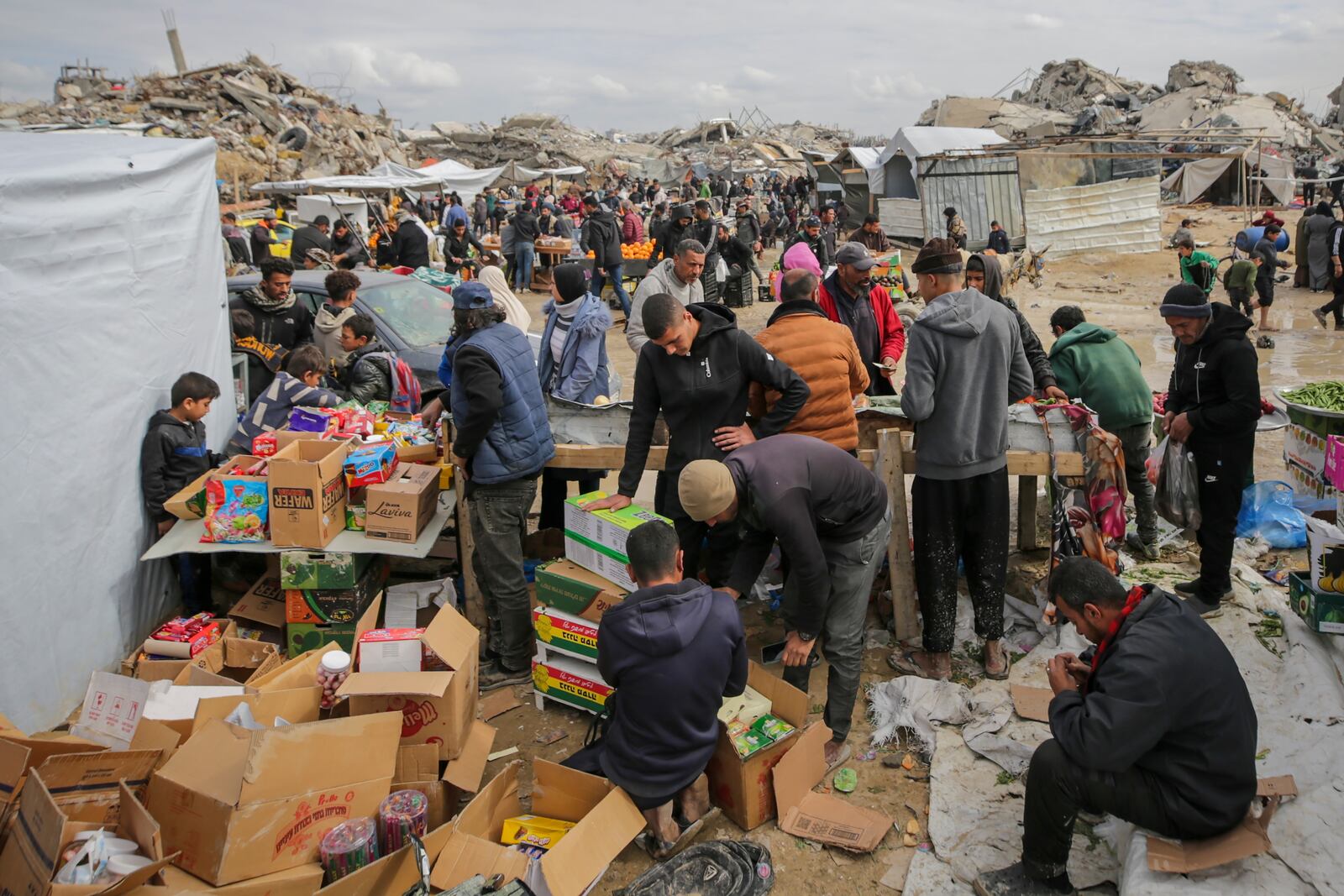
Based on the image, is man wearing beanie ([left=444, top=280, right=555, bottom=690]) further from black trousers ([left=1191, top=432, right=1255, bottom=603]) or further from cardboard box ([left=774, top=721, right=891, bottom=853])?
black trousers ([left=1191, top=432, right=1255, bottom=603])

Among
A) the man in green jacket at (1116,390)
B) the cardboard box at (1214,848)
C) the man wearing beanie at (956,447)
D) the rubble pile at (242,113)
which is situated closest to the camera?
the cardboard box at (1214,848)

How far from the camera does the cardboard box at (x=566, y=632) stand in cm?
446

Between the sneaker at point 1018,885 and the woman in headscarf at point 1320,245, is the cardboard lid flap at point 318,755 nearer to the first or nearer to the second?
the sneaker at point 1018,885

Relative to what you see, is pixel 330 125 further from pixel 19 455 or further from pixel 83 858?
pixel 83 858

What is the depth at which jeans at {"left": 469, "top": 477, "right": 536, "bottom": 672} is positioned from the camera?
16.0ft

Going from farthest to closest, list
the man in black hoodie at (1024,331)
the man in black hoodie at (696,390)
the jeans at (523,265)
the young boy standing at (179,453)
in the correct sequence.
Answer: the jeans at (523,265) → the man in black hoodie at (1024,331) → the young boy standing at (179,453) → the man in black hoodie at (696,390)

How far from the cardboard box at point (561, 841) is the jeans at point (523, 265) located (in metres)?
14.1

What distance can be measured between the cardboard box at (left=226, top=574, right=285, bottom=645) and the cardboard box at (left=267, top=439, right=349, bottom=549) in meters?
0.57

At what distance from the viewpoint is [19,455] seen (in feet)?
14.1

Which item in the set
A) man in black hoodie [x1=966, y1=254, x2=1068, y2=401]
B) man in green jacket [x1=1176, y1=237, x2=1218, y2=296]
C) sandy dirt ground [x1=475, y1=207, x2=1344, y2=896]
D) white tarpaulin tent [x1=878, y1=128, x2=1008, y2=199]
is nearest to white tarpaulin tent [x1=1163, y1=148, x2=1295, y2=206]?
sandy dirt ground [x1=475, y1=207, x2=1344, y2=896]

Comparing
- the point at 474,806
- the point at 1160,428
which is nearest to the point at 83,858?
the point at 474,806

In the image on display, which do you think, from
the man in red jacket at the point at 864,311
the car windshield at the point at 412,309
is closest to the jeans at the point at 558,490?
the man in red jacket at the point at 864,311

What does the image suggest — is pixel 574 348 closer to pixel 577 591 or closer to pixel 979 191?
pixel 577 591

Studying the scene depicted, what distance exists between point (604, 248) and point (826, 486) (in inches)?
408
